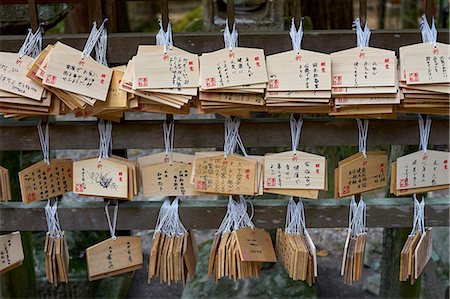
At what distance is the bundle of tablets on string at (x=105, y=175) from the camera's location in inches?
92.0

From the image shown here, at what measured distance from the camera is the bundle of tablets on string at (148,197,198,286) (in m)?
2.42

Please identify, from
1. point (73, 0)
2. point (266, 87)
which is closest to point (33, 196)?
point (73, 0)

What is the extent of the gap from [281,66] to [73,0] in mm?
999

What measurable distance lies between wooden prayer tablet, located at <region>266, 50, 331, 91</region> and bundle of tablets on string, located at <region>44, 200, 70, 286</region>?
1026 mm

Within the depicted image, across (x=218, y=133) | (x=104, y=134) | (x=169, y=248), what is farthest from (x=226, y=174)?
(x=104, y=134)

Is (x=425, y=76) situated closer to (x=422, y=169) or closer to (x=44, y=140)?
(x=422, y=169)

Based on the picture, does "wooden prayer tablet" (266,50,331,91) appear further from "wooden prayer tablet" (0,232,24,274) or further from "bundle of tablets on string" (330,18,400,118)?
"wooden prayer tablet" (0,232,24,274)

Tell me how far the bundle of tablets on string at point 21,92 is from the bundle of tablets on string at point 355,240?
1.19m

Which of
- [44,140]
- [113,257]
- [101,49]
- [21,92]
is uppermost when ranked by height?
[101,49]

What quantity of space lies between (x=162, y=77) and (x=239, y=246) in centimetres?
70

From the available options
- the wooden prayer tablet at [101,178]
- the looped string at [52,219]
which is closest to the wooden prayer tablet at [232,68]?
the wooden prayer tablet at [101,178]

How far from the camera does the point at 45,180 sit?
2436 mm

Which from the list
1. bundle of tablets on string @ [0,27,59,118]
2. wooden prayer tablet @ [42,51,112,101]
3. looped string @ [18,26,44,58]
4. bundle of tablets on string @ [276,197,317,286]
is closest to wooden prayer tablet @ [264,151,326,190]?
bundle of tablets on string @ [276,197,317,286]

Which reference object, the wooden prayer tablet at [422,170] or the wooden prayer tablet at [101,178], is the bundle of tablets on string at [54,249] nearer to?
the wooden prayer tablet at [101,178]
